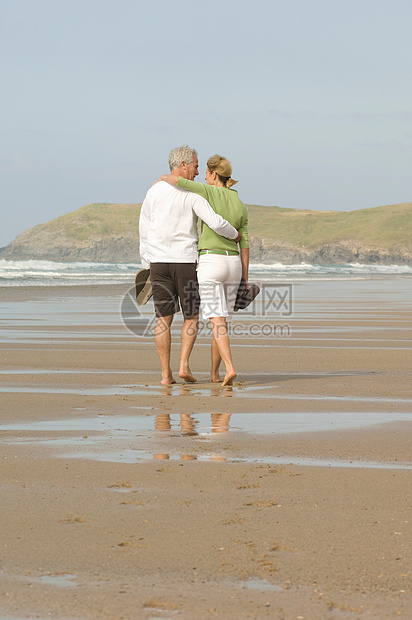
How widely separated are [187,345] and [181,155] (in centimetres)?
146

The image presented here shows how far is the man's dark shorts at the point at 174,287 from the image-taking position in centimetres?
632

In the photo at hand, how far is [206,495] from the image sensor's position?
125 inches

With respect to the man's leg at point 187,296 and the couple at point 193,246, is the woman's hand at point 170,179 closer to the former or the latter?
the couple at point 193,246

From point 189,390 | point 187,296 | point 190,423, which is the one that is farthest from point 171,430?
point 187,296

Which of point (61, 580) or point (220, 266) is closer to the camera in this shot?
point (61, 580)

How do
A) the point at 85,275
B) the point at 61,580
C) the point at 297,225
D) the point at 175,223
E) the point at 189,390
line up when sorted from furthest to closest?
the point at 297,225 → the point at 85,275 → the point at 175,223 → the point at 189,390 → the point at 61,580

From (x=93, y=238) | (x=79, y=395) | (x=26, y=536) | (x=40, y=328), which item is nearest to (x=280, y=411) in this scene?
(x=79, y=395)

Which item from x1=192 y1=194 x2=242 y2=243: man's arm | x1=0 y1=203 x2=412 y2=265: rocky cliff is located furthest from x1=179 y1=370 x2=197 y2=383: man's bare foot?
x1=0 y1=203 x2=412 y2=265: rocky cliff

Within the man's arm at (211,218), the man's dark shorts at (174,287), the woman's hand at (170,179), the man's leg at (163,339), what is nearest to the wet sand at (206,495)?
the man's leg at (163,339)

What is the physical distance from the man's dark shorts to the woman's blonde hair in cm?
71

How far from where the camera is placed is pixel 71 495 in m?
3.17

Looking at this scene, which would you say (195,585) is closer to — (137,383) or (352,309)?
(137,383)

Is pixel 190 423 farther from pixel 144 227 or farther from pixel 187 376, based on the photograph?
pixel 144 227

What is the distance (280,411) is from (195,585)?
9.40 ft
